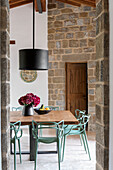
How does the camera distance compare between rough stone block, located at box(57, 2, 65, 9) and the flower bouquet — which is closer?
the flower bouquet

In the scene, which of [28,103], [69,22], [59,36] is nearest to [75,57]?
[59,36]

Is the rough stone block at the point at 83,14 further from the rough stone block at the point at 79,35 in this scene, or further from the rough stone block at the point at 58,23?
the rough stone block at the point at 58,23

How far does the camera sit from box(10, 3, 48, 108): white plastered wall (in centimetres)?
652

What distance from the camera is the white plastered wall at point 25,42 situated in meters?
6.52

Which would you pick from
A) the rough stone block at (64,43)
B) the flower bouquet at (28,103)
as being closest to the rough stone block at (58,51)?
the rough stone block at (64,43)

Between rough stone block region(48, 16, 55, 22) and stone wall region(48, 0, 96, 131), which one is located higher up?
rough stone block region(48, 16, 55, 22)

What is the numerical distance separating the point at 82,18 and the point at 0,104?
Answer: 214 inches

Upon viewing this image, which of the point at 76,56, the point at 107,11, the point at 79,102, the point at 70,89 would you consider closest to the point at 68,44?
the point at 76,56

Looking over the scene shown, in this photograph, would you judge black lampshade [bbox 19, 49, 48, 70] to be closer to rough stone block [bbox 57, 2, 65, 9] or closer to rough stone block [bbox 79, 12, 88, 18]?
rough stone block [bbox 79, 12, 88, 18]

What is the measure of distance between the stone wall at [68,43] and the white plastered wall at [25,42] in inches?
7.3

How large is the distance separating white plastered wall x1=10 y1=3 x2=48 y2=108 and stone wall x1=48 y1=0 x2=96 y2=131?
7.3 inches

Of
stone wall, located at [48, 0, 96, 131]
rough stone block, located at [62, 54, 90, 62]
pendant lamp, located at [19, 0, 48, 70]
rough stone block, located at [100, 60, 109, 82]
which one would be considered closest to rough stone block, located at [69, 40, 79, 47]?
stone wall, located at [48, 0, 96, 131]

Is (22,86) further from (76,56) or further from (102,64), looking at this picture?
(102,64)

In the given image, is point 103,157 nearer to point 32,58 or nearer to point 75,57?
point 32,58
